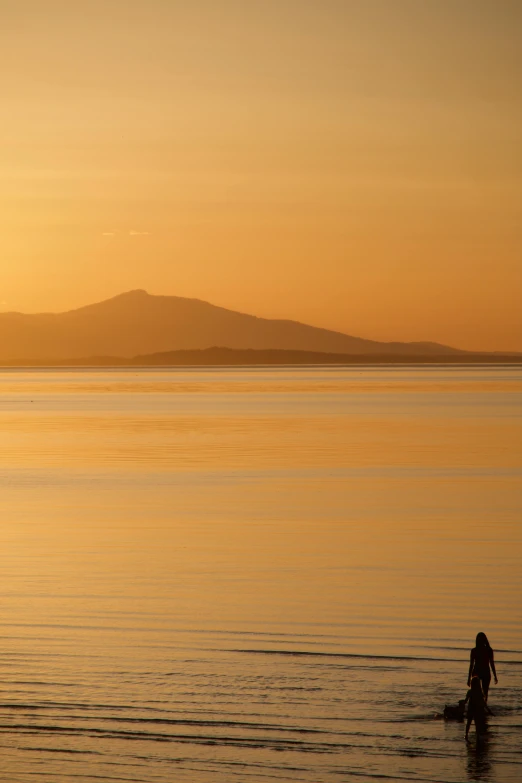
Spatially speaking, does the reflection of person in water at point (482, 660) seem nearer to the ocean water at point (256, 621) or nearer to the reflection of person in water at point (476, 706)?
the reflection of person in water at point (476, 706)

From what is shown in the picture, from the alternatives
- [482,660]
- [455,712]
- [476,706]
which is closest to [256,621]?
[455,712]

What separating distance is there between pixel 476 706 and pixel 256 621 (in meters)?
7.00

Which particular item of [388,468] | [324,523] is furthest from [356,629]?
[388,468]

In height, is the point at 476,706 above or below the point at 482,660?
below

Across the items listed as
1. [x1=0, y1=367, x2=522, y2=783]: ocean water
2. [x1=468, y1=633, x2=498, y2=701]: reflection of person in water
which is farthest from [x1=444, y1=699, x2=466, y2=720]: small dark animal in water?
[x1=468, y1=633, x2=498, y2=701]: reflection of person in water

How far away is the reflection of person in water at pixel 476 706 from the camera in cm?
1375

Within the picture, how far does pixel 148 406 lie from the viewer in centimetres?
11612

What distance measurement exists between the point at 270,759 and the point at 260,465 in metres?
35.8

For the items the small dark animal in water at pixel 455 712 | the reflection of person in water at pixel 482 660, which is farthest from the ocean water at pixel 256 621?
the reflection of person in water at pixel 482 660

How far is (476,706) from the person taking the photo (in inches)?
543

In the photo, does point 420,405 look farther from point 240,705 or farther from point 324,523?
point 240,705

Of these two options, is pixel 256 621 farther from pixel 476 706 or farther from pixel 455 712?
pixel 476 706

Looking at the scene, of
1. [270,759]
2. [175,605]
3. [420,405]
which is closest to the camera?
[270,759]

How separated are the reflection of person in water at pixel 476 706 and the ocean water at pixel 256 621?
0.76ft
